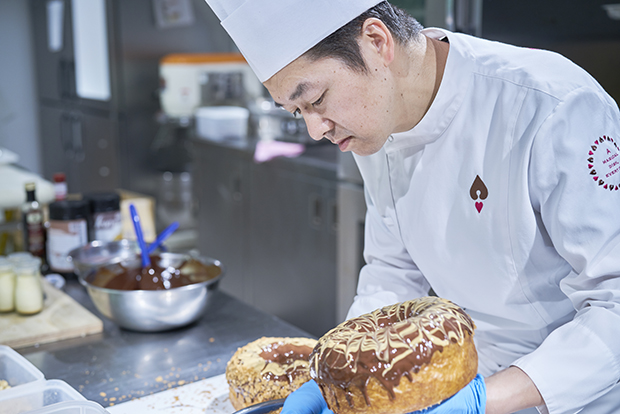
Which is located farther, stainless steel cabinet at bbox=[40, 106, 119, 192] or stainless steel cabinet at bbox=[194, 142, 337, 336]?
stainless steel cabinet at bbox=[40, 106, 119, 192]

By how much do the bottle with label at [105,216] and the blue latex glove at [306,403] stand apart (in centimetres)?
120

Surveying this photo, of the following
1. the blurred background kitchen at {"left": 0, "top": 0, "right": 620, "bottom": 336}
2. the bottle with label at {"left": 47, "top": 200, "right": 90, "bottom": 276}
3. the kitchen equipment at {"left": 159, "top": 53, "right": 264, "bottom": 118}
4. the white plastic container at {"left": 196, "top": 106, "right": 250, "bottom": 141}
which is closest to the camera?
the bottle with label at {"left": 47, "top": 200, "right": 90, "bottom": 276}

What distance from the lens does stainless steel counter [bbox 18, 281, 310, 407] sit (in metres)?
1.28

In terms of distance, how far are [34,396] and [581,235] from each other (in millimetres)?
974

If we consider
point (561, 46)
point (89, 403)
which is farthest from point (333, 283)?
point (89, 403)

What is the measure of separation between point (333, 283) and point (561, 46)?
55.8 inches

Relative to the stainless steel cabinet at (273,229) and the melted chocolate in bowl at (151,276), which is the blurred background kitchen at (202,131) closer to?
the stainless steel cabinet at (273,229)

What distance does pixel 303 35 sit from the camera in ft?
3.31

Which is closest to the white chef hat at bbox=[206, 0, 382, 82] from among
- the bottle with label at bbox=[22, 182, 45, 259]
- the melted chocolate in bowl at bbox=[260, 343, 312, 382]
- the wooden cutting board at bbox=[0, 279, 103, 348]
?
the melted chocolate in bowl at bbox=[260, 343, 312, 382]

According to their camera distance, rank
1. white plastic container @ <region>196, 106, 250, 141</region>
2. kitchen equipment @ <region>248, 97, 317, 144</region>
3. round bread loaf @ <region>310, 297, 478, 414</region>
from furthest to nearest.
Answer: white plastic container @ <region>196, 106, 250, 141</region>, kitchen equipment @ <region>248, 97, 317, 144</region>, round bread loaf @ <region>310, 297, 478, 414</region>

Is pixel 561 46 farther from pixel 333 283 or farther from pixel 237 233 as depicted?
pixel 237 233

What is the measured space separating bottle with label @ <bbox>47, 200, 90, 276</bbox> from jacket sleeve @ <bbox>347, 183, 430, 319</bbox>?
945 mm

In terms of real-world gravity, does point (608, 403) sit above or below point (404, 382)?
below

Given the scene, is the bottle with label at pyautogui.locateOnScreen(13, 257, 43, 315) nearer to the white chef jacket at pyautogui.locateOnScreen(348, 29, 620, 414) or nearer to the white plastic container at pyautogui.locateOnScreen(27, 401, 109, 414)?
the white plastic container at pyautogui.locateOnScreen(27, 401, 109, 414)
